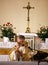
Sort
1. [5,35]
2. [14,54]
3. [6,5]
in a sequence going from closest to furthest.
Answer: [14,54] < [5,35] < [6,5]

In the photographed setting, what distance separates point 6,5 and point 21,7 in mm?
483

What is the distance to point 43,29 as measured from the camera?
5.25 m

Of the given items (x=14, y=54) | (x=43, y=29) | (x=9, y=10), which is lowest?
(x=14, y=54)

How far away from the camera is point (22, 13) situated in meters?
7.59

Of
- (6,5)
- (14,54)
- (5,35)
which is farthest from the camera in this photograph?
(6,5)

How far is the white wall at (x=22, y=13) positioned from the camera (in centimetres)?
754

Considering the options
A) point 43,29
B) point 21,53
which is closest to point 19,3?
point 43,29

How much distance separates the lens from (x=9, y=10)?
7551 millimetres

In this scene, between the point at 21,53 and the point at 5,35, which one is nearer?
the point at 21,53

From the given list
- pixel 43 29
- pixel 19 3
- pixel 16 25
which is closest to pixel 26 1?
pixel 19 3

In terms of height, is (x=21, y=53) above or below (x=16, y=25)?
below

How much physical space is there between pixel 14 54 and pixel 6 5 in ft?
13.6

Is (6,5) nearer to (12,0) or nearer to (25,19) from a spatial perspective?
(12,0)

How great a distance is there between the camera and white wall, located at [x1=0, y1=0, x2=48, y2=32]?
7539mm
